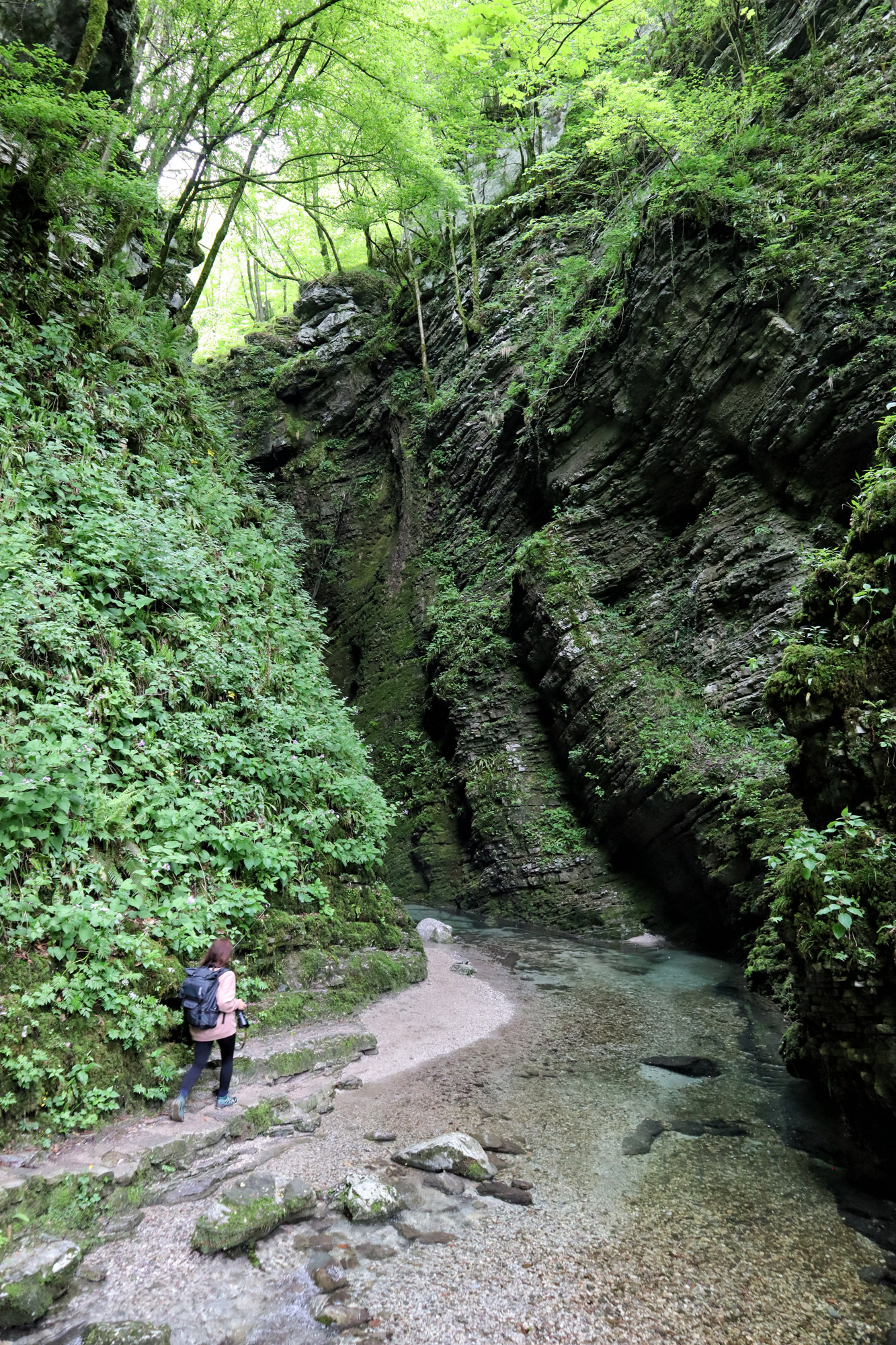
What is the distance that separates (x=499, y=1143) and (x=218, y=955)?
2513mm

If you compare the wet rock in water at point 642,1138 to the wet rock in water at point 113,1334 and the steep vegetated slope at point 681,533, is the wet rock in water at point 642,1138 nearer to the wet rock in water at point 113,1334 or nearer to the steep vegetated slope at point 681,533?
the steep vegetated slope at point 681,533

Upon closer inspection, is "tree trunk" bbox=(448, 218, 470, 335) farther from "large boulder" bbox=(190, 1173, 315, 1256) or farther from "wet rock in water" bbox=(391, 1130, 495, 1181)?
"large boulder" bbox=(190, 1173, 315, 1256)

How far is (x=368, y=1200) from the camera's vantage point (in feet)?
13.0

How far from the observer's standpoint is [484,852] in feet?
48.3

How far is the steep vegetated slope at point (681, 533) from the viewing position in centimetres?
672

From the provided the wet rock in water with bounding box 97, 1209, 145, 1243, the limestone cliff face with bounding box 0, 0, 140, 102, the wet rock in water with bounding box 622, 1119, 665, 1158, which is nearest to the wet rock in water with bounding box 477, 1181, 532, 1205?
the wet rock in water with bounding box 622, 1119, 665, 1158

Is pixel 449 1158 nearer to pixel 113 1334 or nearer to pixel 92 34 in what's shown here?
pixel 113 1334

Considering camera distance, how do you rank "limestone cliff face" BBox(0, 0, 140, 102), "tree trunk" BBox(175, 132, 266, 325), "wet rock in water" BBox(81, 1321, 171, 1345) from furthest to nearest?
"tree trunk" BBox(175, 132, 266, 325)
"limestone cliff face" BBox(0, 0, 140, 102)
"wet rock in water" BBox(81, 1321, 171, 1345)

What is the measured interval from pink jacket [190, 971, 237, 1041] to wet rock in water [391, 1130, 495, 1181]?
58.4 inches

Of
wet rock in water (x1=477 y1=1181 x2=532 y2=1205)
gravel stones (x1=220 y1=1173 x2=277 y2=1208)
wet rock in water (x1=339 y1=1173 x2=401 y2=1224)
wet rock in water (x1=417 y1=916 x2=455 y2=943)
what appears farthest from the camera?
wet rock in water (x1=417 y1=916 x2=455 y2=943)

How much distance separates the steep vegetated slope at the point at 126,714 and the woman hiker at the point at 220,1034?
0.21 metres

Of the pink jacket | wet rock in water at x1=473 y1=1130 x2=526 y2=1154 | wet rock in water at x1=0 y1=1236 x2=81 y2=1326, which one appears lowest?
wet rock in water at x1=473 y1=1130 x2=526 y2=1154

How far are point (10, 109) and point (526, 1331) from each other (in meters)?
13.1

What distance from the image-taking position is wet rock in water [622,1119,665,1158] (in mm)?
4855
